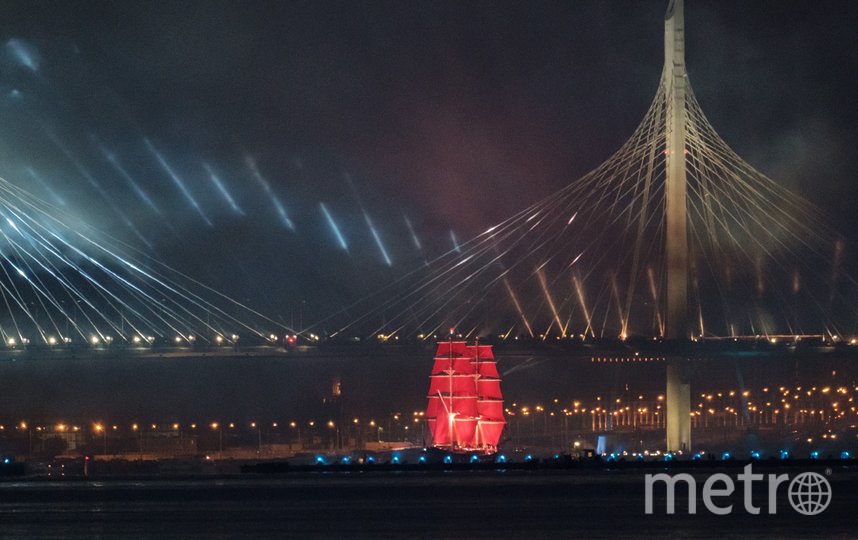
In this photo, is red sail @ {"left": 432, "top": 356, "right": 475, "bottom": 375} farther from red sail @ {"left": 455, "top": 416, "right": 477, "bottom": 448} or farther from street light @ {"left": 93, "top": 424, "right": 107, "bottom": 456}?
street light @ {"left": 93, "top": 424, "right": 107, "bottom": 456}

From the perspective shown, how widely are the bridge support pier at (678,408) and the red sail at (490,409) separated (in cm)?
1631

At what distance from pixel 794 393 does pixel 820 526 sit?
85.1 meters

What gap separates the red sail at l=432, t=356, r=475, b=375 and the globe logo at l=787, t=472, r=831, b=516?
44.3 meters

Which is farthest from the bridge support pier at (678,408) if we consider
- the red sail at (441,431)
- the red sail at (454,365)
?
the red sail at (441,431)

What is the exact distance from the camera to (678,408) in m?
57.9

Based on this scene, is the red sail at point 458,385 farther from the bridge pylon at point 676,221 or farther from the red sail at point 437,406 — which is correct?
the bridge pylon at point 676,221

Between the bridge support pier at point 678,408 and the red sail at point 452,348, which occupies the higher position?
the red sail at point 452,348

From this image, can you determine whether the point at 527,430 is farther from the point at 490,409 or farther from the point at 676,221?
the point at 676,221

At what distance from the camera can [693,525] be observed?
21.8m

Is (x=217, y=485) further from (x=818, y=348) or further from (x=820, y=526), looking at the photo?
(x=818, y=348)

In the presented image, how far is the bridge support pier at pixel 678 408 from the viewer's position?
56.4 m

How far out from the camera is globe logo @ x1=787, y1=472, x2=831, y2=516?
960 inches

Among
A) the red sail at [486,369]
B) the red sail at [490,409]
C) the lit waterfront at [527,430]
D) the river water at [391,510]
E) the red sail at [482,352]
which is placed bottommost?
the lit waterfront at [527,430]

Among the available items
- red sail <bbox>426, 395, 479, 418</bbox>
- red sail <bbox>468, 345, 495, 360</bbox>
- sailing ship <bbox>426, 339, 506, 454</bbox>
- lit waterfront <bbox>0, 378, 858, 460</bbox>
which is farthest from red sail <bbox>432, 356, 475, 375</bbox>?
lit waterfront <bbox>0, 378, 858, 460</bbox>
